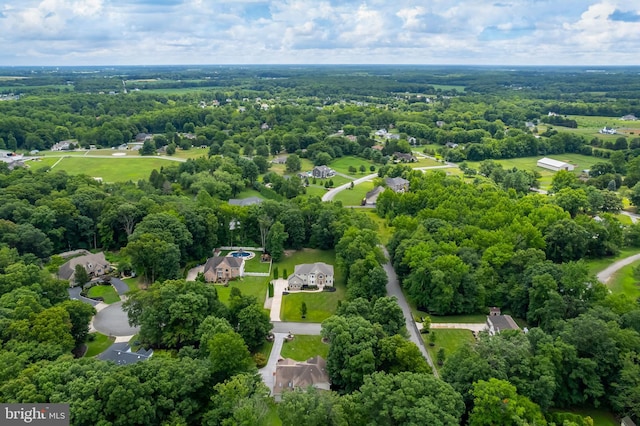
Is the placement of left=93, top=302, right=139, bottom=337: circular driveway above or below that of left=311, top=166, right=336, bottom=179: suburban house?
below

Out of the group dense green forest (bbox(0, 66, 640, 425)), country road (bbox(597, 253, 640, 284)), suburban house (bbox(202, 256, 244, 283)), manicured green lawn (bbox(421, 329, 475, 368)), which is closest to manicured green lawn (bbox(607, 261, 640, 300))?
country road (bbox(597, 253, 640, 284))

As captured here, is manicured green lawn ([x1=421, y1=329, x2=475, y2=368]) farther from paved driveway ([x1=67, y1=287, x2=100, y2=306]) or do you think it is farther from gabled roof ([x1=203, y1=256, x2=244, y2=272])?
paved driveway ([x1=67, y1=287, x2=100, y2=306])

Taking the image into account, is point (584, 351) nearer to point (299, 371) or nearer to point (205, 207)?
point (299, 371)

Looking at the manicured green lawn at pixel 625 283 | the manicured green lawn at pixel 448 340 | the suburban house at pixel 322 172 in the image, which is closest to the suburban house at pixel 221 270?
the manicured green lawn at pixel 448 340

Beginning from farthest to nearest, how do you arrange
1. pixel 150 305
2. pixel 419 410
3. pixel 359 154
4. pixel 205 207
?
1. pixel 359 154
2. pixel 205 207
3. pixel 150 305
4. pixel 419 410

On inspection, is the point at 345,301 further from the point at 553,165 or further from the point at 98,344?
the point at 553,165

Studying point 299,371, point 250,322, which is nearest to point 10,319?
point 250,322
